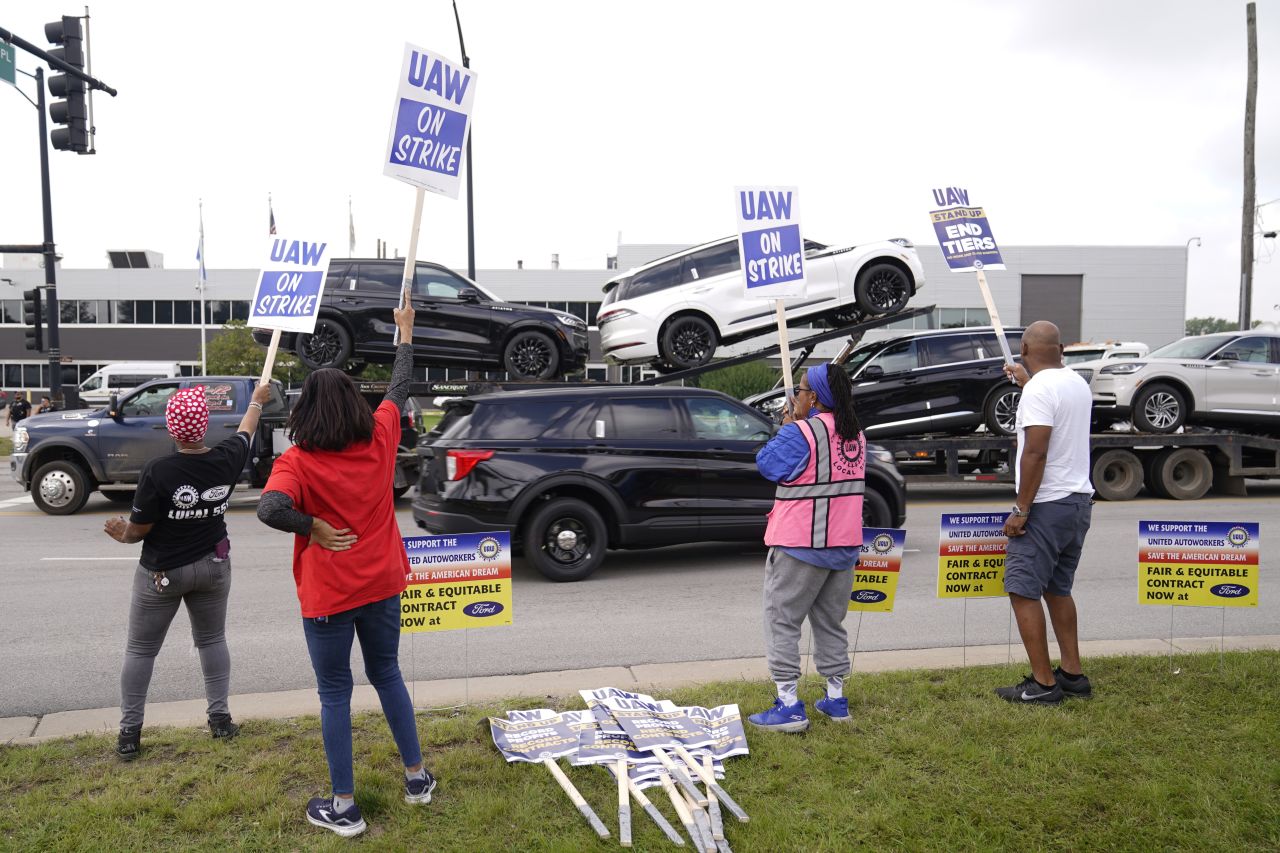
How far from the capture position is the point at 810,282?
13414 millimetres

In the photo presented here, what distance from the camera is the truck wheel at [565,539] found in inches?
341

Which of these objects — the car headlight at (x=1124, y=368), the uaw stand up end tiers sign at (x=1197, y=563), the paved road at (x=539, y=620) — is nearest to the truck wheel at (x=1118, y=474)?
the car headlight at (x=1124, y=368)

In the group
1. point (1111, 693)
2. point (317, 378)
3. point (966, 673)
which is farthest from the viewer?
point (966, 673)

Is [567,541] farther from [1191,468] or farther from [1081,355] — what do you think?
[1081,355]

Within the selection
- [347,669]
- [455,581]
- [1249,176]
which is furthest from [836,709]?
[1249,176]

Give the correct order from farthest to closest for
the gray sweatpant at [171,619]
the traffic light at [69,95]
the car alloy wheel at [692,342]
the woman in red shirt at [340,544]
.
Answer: the car alloy wheel at [692,342] → the traffic light at [69,95] → the gray sweatpant at [171,619] → the woman in red shirt at [340,544]

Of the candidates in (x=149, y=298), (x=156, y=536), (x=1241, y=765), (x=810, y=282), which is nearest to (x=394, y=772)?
(x=156, y=536)

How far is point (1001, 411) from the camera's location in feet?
44.9

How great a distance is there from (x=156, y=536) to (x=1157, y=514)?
1210 cm

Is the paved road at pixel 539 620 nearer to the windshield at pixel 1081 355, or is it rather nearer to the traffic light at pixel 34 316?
the windshield at pixel 1081 355

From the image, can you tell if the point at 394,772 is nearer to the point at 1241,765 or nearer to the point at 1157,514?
the point at 1241,765

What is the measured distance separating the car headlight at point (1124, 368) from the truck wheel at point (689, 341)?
5838 millimetres

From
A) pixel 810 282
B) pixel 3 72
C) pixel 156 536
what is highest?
pixel 3 72

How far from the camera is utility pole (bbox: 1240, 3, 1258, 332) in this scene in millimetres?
22406
